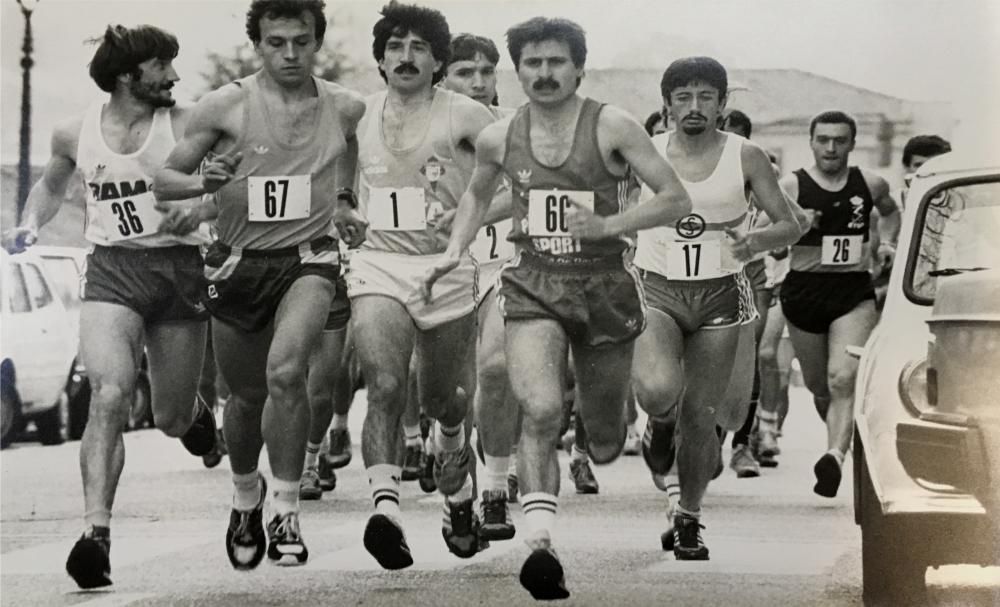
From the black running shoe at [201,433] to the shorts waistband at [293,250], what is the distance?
89 cm

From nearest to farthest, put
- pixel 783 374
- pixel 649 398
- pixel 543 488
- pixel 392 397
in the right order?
1. pixel 543 488
2. pixel 392 397
3. pixel 649 398
4. pixel 783 374

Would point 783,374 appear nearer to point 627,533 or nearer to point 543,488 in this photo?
point 627,533

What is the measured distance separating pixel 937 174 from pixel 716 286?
122cm

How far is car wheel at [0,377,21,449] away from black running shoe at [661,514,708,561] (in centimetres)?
250

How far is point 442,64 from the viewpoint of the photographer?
8.58 m

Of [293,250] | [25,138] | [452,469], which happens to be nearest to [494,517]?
[452,469]

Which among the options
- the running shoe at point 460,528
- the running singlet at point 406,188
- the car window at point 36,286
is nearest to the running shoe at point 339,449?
the running shoe at point 460,528

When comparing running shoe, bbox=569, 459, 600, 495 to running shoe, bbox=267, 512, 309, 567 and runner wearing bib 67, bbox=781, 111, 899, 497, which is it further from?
running shoe, bbox=267, 512, 309, 567

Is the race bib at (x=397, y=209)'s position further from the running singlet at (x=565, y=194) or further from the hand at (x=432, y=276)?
the hand at (x=432, y=276)

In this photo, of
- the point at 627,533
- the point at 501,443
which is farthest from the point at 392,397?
the point at 627,533

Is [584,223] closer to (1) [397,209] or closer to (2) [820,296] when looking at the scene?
(1) [397,209]

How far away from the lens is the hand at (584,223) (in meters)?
7.74

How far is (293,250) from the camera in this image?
8117mm

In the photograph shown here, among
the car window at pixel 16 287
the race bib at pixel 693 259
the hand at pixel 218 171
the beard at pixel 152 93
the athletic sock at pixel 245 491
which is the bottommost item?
the athletic sock at pixel 245 491
